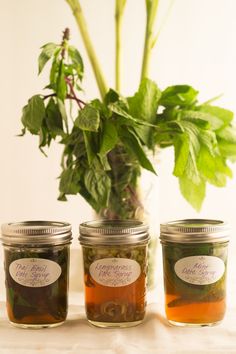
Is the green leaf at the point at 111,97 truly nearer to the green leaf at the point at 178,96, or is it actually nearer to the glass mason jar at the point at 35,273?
the green leaf at the point at 178,96

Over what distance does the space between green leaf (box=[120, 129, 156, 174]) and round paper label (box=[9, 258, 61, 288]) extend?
9.0 inches

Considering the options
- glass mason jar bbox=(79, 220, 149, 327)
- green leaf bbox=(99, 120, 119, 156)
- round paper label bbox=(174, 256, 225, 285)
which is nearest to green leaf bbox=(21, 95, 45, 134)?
green leaf bbox=(99, 120, 119, 156)

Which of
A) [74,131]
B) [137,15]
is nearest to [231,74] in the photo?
[137,15]

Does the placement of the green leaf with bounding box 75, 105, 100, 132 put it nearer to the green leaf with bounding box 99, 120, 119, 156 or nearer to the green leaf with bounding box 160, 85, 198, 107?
the green leaf with bounding box 99, 120, 119, 156

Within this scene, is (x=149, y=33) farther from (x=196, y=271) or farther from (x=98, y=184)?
(x=196, y=271)

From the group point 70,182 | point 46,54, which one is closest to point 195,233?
point 70,182

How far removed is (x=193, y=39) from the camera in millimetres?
1558

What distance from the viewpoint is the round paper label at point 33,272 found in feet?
2.63

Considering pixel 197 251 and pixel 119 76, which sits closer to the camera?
pixel 197 251

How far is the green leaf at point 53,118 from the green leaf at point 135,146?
0.10m

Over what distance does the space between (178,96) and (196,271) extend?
1.10ft

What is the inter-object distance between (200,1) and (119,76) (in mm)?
558

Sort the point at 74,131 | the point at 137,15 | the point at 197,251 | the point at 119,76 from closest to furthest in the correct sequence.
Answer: the point at 197,251, the point at 74,131, the point at 119,76, the point at 137,15

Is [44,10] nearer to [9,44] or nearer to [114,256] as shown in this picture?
[9,44]
